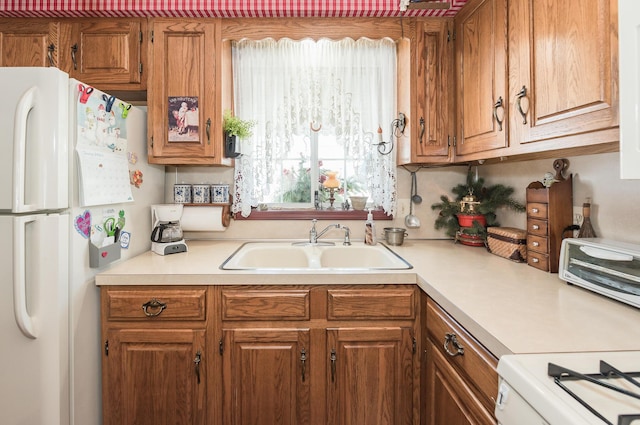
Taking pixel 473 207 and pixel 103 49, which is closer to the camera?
pixel 103 49

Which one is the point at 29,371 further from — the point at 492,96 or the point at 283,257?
the point at 492,96

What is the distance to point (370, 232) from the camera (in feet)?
6.81

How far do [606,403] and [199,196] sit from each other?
→ 2022 mm

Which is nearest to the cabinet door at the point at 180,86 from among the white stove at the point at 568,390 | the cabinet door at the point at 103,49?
the cabinet door at the point at 103,49

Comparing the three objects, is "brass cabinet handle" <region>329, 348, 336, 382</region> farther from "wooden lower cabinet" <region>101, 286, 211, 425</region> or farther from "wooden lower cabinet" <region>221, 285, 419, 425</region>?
"wooden lower cabinet" <region>101, 286, 211, 425</region>

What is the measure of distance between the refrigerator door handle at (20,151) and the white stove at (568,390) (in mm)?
1535

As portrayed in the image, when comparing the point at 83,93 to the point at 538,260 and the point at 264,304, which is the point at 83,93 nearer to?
the point at 264,304

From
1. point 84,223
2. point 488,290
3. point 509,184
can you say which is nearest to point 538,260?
point 488,290

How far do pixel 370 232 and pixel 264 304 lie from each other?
85 centimetres

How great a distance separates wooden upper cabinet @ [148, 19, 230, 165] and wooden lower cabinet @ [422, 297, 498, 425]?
150 centimetres

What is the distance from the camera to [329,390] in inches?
58.9

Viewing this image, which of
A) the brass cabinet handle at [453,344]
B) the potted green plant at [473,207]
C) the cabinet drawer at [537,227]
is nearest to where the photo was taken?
the brass cabinet handle at [453,344]

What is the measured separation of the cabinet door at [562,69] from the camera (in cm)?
96

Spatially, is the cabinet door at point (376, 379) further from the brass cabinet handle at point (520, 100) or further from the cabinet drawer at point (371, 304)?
the brass cabinet handle at point (520, 100)
